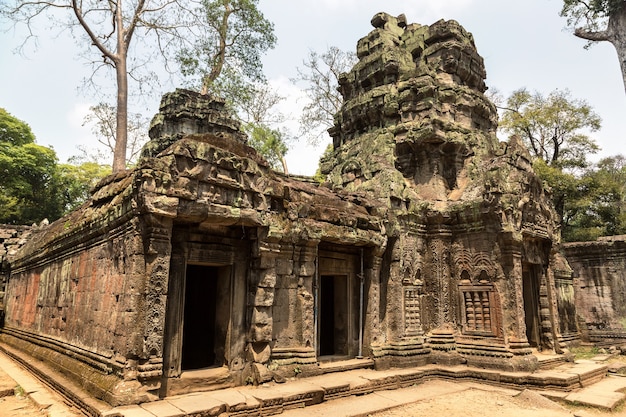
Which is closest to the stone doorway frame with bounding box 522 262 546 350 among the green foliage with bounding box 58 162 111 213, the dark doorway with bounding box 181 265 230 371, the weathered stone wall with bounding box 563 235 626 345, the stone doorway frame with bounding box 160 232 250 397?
the weathered stone wall with bounding box 563 235 626 345

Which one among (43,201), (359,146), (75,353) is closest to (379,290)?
(359,146)

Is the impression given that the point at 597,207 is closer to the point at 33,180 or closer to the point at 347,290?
the point at 347,290

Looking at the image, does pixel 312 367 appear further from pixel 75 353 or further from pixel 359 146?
pixel 359 146

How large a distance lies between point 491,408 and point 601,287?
1114 cm

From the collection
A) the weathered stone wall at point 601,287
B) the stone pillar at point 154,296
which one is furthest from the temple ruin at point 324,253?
the weathered stone wall at point 601,287

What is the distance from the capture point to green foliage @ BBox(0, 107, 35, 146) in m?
26.5

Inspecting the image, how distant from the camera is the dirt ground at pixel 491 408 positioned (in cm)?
683

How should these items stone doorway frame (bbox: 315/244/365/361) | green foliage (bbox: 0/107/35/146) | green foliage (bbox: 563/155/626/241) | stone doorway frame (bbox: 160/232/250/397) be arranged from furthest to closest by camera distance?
1. green foliage (bbox: 0/107/35/146)
2. green foliage (bbox: 563/155/626/241)
3. stone doorway frame (bbox: 315/244/365/361)
4. stone doorway frame (bbox: 160/232/250/397)

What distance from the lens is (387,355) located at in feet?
29.6

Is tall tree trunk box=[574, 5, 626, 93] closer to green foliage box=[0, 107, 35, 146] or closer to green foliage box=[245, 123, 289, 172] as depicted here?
green foliage box=[245, 123, 289, 172]

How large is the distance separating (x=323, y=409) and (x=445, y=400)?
248 cm

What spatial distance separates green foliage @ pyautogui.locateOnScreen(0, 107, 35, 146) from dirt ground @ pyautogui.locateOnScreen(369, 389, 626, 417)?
29.5 m

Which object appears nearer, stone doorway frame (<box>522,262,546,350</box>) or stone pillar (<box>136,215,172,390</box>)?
stone pillar (<box>136,215,172,390</box>)

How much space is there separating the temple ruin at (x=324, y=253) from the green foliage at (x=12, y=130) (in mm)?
16403
